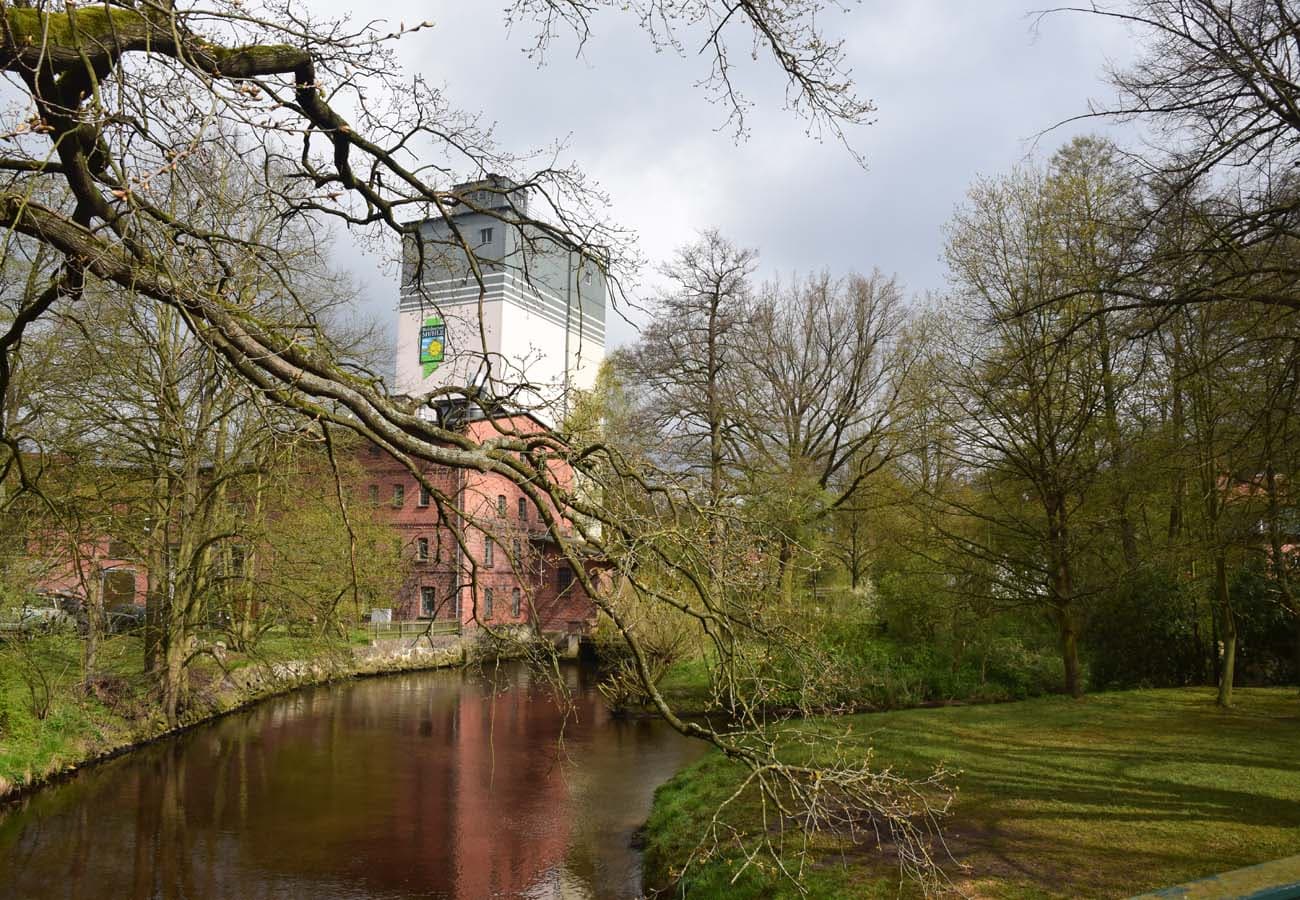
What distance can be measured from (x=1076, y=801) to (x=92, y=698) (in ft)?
46.3

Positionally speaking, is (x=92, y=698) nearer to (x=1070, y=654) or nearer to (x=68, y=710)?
(x=68, y=710)

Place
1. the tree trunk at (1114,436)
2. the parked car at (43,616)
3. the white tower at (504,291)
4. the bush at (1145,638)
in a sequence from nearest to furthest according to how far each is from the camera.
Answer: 1. the white tower at (504,291)
2. the parked car at (43,616)
3. the tree trunk at (1114,436)
4. the bush at (1145,638)

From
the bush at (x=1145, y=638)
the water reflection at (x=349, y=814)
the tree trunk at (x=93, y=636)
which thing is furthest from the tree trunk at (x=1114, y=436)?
the tree trunk at (x=93, y=636)

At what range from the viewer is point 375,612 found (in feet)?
90.3

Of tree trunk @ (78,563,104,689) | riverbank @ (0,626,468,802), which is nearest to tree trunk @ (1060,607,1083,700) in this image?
riverbank @ (0,626,468,802)

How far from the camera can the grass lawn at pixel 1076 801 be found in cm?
665

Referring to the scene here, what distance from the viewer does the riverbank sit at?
11.9 meters

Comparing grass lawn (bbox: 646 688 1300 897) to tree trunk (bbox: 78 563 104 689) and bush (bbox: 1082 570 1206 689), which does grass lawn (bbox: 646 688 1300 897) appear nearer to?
bush (bbox: 1082 570 1206 689)

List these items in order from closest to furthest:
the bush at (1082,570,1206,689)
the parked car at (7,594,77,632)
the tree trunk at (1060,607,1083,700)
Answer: the parked car at (7,594,77,632) → the tree trunk at (1060,607,1083,700) → the bush at (1082,570,1206,689)

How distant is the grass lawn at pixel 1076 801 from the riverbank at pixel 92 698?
14.6 feet

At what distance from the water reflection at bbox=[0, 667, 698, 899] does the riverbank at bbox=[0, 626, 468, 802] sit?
1.30ft

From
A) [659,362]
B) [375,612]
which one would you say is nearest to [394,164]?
[659,362]

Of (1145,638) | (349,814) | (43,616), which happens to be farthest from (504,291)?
(1145,638)

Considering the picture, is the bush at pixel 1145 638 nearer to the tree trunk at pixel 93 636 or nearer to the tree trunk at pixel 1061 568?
the tree trunk at pixel 1061 568
